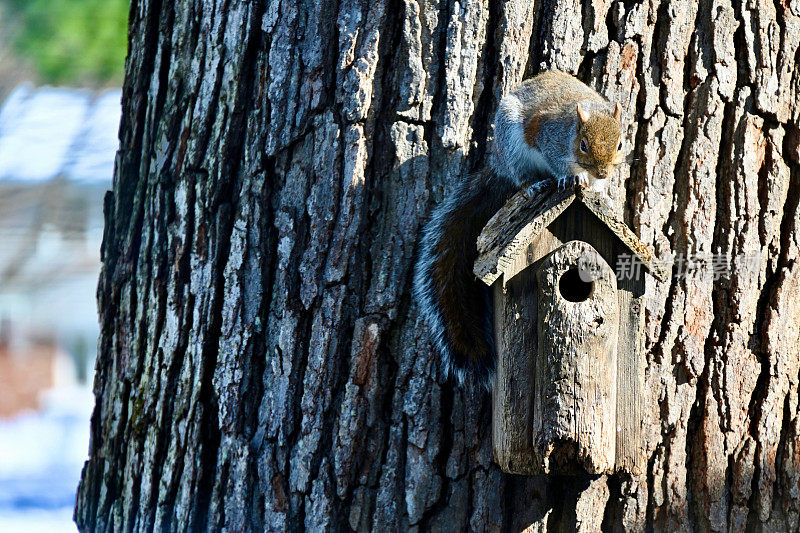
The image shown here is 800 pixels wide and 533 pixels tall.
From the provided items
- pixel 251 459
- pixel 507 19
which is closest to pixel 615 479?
pixel 251 459

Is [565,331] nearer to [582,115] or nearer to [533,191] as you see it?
[533,191]

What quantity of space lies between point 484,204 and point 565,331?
1.21 feet

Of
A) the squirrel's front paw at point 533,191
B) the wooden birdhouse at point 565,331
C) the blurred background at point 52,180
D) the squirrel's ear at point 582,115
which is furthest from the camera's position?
the blurred background at point 52,180

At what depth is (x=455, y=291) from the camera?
4.93 feet

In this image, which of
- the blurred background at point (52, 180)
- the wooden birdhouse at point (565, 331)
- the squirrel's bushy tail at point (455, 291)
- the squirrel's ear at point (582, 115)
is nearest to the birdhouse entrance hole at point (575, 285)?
the wooden birdhouse at point (565, 331)

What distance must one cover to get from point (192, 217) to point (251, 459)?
53 centimetres

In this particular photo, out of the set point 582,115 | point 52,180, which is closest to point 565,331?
point 582,115

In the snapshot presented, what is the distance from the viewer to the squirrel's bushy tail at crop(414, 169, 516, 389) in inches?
58.2

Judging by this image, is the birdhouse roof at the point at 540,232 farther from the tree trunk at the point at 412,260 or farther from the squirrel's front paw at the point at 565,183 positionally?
the tree trunk at the point at 412,260

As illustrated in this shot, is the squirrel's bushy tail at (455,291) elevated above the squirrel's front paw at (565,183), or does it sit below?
below

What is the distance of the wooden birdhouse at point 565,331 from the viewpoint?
128 cm

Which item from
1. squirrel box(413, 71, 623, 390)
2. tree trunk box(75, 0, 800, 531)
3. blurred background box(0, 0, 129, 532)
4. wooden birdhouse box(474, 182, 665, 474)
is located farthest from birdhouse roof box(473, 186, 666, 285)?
blurred background box(0, 0, 129, 532)

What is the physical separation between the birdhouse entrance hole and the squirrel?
0.18 metres

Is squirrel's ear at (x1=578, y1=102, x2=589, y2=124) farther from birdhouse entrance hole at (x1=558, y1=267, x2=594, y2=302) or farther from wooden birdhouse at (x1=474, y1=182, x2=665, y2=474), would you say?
birdhouse entrance hole at (x1=558, y1=267, x2=594, y2=302)
